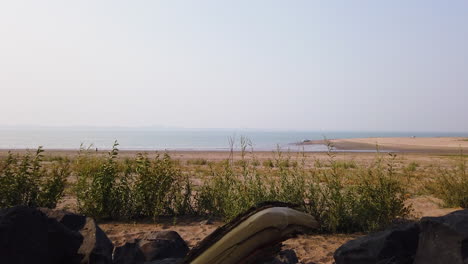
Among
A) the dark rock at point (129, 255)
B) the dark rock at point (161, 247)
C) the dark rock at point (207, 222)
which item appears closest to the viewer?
the dark rock at point (129, 255)

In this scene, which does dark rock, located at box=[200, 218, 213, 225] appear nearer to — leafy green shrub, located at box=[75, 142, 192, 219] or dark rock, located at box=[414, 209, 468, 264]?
leafy green shrub, located at box=[75, 142, 192, 219]

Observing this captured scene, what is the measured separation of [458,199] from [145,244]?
824 cm

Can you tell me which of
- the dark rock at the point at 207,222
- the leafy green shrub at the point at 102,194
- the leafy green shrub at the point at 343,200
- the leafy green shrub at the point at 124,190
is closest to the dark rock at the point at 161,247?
the leafy green shrub at the point at 343,200

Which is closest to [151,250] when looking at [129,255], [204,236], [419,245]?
[129,255]

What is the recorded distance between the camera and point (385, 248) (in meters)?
2.85

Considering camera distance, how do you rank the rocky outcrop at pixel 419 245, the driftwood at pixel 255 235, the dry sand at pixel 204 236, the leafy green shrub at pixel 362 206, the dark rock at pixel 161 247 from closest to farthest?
the driftwood at pixel 255 235
the rocky outcrop at pixel 419 245
the dark rock at pixel 161 247
the dry sand at pixel 204 236
the leafy green shrub at pixel 362 206

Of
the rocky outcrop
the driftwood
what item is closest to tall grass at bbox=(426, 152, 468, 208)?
the rocky outcrop

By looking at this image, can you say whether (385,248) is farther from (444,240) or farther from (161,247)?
(161,247)

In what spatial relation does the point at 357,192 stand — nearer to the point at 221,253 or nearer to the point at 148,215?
the point at 148,215

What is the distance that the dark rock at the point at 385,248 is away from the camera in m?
2.80

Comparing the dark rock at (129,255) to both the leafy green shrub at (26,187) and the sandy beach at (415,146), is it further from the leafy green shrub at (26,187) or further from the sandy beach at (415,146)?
the sandy beach at (415,146)

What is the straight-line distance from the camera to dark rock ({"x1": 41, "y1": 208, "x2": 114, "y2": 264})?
101 inches

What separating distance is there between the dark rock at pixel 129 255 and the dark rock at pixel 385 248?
1784 mm

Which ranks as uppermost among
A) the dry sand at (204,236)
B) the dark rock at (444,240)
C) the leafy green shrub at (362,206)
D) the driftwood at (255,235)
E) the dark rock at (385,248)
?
the driftwood at (255,235)
